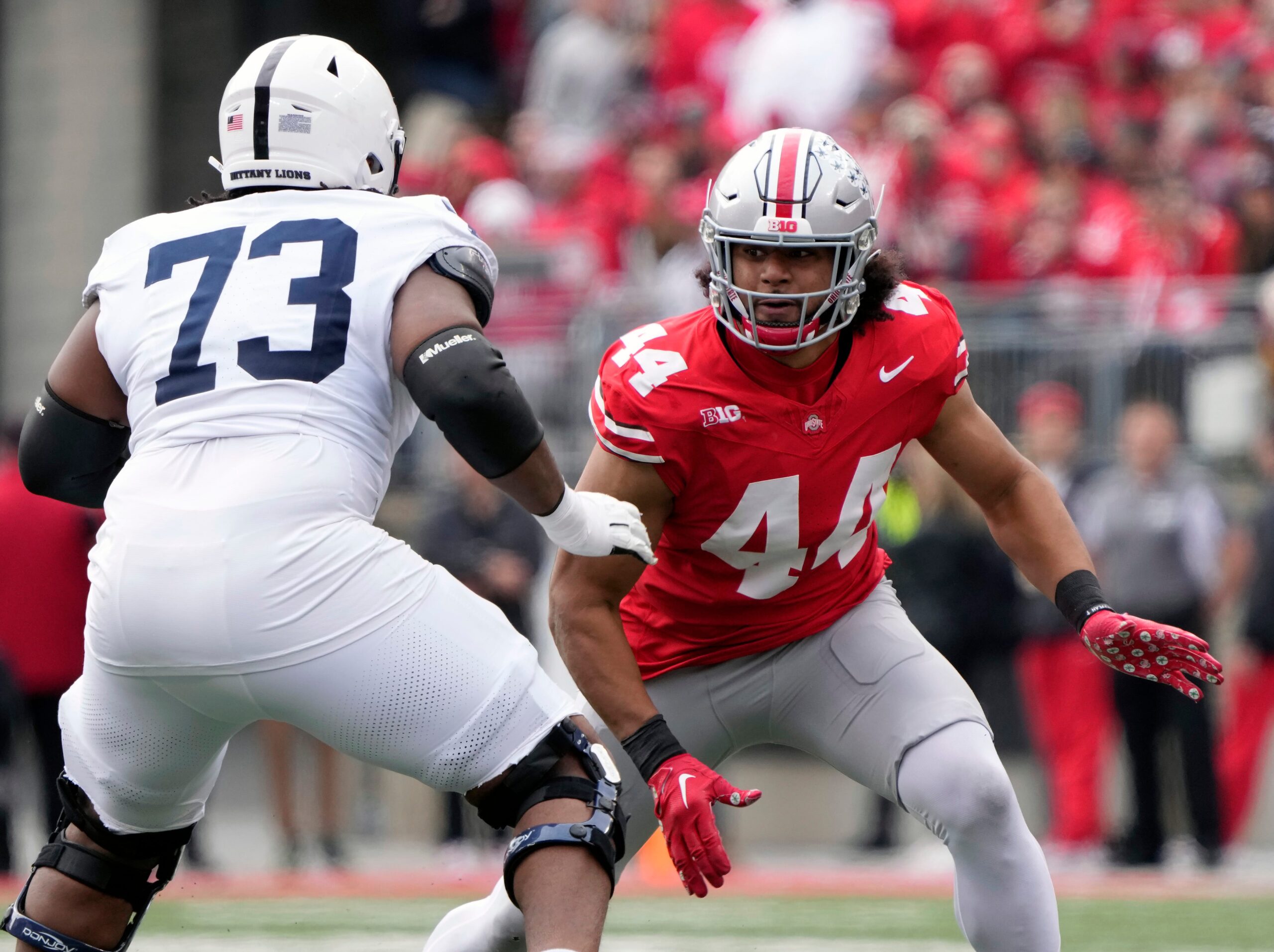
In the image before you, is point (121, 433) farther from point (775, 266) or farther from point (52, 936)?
point (775, 266)

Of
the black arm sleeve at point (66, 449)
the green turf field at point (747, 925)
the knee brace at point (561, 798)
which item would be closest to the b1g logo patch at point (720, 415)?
the knee brace at point (561, 798)

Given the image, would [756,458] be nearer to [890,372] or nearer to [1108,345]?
[890,372]

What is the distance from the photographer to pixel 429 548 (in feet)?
30.1

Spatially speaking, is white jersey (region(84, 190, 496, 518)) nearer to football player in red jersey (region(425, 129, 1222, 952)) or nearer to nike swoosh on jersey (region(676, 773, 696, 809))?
football player in red jersey (region(425, 129, 1222, 952))

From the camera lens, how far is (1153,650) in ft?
12.5

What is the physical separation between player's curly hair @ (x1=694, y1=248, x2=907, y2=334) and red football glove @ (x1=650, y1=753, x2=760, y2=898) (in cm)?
106

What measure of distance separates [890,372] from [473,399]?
3.78 ft

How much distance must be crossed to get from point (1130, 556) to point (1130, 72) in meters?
3.40

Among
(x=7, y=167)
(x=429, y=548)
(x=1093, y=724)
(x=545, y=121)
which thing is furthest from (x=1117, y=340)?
(x=7, y=167)

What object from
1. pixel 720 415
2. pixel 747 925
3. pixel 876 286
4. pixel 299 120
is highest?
pixel 299 120

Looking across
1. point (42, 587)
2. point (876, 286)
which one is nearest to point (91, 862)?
point (876, 286)

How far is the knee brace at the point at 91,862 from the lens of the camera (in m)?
3.42

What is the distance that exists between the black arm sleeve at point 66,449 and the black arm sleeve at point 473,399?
0.73 metres

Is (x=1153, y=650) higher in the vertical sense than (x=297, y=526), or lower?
lower
